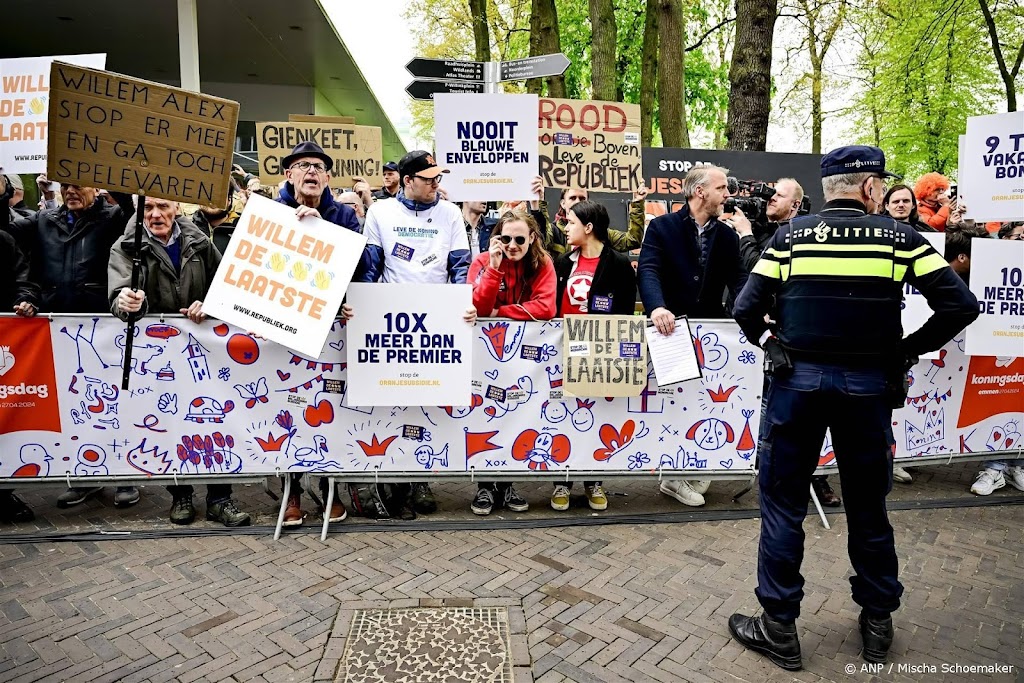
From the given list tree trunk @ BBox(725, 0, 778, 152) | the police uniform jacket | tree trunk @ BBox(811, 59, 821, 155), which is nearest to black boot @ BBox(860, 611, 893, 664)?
the police uniform jacket

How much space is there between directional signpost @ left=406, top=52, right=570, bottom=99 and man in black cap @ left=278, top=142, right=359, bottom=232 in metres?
3.72

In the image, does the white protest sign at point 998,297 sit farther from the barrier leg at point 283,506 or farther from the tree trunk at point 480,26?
the tree trunk at point 480,26

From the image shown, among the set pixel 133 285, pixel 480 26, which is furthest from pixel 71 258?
pixel 480 26

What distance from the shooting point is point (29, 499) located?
222 inches

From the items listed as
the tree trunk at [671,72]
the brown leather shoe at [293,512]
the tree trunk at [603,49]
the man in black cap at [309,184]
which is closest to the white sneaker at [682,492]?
the brown leather shoe at [293,512]

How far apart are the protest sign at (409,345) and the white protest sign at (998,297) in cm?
386

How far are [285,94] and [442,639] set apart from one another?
76.4 ft

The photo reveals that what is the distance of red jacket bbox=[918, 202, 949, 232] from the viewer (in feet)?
24.1

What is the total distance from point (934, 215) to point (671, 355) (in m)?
4.15

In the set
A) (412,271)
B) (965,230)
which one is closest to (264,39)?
(412,271)

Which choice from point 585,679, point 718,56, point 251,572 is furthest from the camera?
point 718,56

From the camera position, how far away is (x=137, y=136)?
4.48 meters

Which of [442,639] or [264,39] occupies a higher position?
[264,39]

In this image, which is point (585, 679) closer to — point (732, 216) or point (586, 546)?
point (586, 546)
